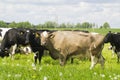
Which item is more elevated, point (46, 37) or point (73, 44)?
point (46, 37)

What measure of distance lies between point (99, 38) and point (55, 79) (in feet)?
32.3

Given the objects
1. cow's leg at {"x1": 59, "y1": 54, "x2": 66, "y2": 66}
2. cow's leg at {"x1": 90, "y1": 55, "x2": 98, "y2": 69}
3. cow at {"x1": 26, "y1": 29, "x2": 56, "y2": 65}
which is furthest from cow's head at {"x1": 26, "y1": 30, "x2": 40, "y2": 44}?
cow's leg at {"x1": 90, "y1": 55, "x2": 98, "y2": 69}

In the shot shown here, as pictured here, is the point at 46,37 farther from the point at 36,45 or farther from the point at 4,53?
the point at 4,53

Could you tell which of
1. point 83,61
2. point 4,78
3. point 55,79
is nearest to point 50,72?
point 55,79

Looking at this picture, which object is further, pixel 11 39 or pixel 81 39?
pixel 11 39

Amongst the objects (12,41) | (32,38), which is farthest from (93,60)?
(12,41)

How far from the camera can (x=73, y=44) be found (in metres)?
16.4

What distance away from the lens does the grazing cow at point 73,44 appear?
53.5 feet

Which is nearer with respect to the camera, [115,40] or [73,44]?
[73,44]

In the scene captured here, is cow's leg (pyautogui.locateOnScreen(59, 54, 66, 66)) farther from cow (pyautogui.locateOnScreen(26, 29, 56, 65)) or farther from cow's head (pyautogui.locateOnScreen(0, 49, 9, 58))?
cow's head (pyautogui.locateOnScreen(0, 49, 9, 58))

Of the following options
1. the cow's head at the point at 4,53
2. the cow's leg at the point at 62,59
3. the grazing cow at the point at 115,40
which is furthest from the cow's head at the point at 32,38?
the grazing cow at the point at 115,40

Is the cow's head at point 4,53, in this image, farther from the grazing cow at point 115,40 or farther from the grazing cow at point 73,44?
the grazing cow at point 73,44

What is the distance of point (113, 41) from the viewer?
2484 centimetres

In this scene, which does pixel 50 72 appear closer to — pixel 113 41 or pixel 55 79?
pixel 55 79
